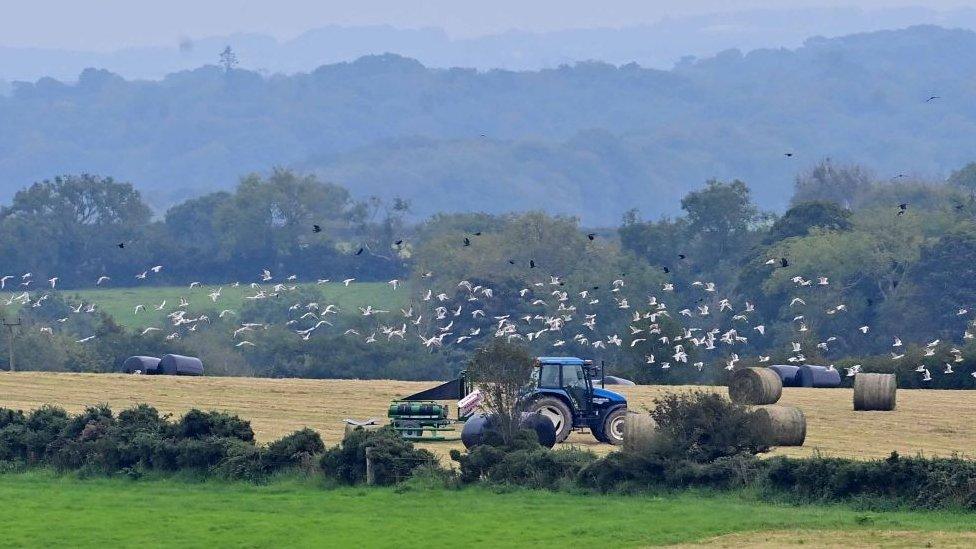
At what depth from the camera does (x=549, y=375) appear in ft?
158

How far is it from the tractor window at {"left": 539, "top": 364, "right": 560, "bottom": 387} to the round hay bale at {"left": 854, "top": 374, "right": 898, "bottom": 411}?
1607cm

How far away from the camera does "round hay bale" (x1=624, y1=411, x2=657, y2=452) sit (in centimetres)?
4098

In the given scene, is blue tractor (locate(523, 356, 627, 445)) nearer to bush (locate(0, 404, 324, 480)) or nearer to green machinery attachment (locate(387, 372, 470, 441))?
green machinery attachment (locate(387, 372, 470, 441))

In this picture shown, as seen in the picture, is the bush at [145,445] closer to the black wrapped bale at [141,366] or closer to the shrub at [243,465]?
the shrub at [243,465]

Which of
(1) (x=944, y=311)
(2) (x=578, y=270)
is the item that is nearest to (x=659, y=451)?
(1) (x=944, y=311)

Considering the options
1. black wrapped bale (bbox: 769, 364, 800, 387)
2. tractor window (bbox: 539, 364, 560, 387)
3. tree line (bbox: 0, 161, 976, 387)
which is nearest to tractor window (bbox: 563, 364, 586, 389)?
tractor window (bbox: 539, 364, 560, 387)

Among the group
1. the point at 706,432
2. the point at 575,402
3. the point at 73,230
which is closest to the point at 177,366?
the point at 575,402

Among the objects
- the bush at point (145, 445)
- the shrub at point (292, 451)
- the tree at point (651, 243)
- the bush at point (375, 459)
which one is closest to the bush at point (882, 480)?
the bush at point (375, 459)

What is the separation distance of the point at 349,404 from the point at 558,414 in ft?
57.7

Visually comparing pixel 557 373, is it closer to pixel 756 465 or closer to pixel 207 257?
pixel 756 465

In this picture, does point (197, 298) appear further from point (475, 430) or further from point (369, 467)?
point (369, 467)

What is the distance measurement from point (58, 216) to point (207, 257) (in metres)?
15.4

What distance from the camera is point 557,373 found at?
48.3 metres

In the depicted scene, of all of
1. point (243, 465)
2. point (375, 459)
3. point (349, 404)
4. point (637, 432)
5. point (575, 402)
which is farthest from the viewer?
point (349, 404)
